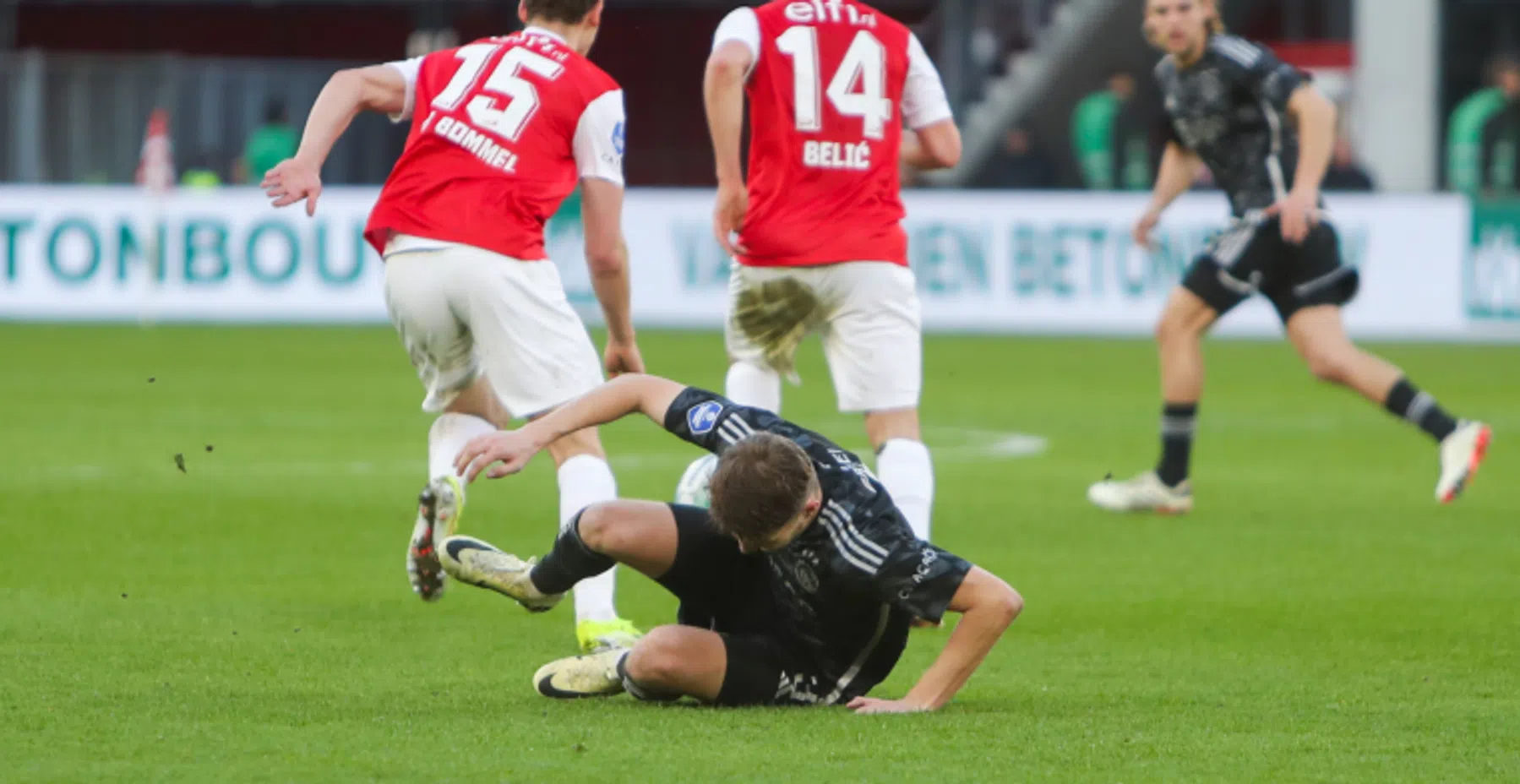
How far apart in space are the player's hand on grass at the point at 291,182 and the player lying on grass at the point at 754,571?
1.02m

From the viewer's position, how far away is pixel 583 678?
605cm

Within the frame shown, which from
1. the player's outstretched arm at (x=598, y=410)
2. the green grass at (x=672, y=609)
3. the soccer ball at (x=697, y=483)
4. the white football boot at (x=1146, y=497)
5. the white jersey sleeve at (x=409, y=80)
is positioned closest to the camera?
the green grass at (x=672, y=609)

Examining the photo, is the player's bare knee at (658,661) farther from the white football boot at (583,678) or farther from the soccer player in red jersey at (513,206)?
the soccer player in red jersey at (513,206)

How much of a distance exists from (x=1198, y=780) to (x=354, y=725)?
183cm

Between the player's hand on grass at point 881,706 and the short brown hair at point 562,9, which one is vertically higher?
the short brown hair at point 562,9

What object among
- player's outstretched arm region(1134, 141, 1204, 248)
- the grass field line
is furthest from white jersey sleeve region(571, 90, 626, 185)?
the grass field line

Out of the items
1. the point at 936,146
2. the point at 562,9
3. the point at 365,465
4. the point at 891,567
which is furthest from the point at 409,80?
the point at 365,465

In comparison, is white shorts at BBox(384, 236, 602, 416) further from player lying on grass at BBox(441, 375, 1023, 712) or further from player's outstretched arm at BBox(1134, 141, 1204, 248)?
player's outstretched arm at BBox(1134, 141, 1204, 248)

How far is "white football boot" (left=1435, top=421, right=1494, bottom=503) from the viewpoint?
9.92m

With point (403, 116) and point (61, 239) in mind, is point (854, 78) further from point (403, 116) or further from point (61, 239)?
point (61, 239)

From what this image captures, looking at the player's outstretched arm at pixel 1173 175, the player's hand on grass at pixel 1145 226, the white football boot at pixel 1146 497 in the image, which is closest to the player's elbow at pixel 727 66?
the player's hand on grass at pixel 1145 226

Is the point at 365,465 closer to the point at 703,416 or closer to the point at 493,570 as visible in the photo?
the point at 493,570

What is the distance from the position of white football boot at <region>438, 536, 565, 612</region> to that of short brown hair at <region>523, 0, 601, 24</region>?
5.35 ft

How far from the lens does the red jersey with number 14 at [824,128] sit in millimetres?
7824
